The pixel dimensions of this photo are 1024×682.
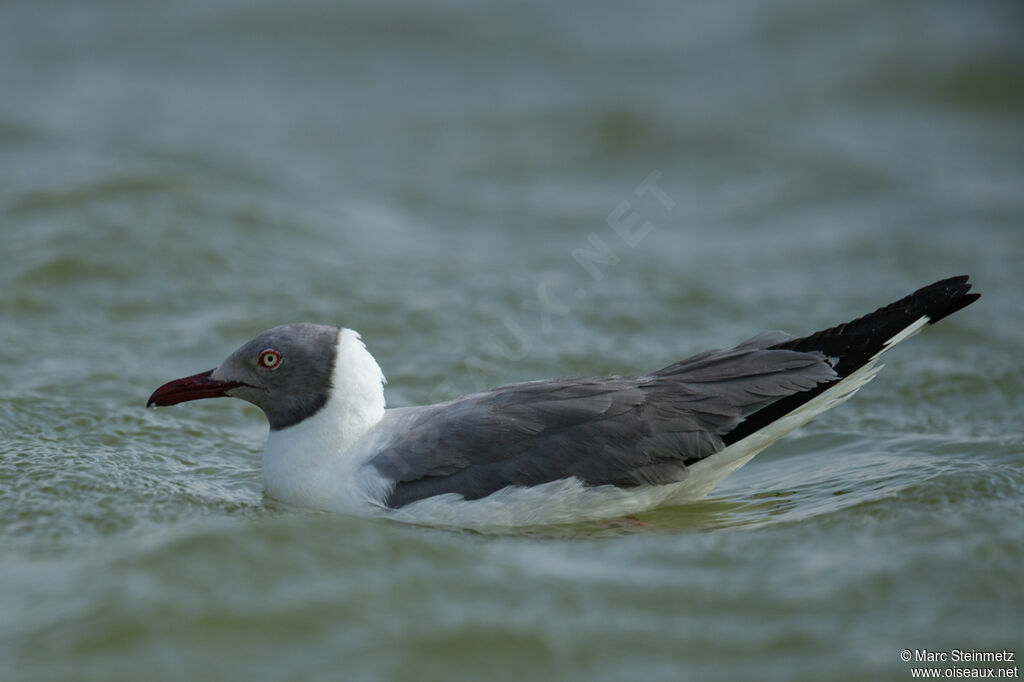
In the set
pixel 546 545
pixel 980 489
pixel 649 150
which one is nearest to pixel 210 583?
pixel 546 545

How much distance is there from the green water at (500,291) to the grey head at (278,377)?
64cm

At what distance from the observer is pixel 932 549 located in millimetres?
6246

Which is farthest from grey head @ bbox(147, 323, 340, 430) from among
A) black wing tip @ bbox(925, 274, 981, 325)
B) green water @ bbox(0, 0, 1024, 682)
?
black wing tip @ bbox(925, 274, 981, 325)

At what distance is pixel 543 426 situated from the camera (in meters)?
7.07

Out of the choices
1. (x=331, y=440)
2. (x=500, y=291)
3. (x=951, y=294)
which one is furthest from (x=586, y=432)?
(x=500, y=291)

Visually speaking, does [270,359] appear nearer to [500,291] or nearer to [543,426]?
[543,426]

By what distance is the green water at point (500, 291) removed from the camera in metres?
5.61

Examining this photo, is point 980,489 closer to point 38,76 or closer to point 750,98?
point 750,98

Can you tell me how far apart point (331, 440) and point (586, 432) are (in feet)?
5.15

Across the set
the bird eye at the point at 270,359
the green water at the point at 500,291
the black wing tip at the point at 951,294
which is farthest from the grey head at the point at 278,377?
the black wing tip at the point at 951,294

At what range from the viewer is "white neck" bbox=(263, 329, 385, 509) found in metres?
7.25

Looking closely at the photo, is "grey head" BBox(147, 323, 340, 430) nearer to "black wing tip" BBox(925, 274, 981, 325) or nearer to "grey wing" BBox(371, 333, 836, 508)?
"grey wing" BBox(371, 333, 836, 508)

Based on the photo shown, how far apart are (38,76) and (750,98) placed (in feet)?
34.2

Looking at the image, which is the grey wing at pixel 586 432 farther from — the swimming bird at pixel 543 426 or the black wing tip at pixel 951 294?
the black wing tip at pixel 951 294
